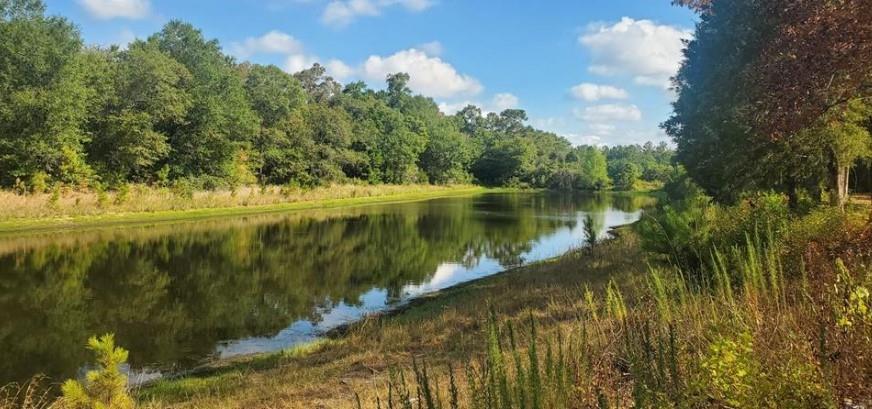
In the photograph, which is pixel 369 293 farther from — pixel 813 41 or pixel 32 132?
pixel 32 132

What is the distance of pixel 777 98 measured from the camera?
5.76 metres

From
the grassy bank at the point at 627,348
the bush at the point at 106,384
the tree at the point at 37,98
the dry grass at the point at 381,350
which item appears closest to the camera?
the grassy bank at the point at 627,348

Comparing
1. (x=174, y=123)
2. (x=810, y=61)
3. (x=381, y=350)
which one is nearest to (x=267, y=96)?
(x=174, y=123)

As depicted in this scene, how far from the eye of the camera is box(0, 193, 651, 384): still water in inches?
447

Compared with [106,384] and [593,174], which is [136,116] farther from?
[593,174]

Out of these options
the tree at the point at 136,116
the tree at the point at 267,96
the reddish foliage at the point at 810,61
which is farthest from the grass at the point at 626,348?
the tree at the point at 267,96

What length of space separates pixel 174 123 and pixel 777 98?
157 ft

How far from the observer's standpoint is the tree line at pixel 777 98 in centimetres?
517

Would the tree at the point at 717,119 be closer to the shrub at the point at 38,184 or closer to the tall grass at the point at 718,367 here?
the tall grass at the point at 718,367

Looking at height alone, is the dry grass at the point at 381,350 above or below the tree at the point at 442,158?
below

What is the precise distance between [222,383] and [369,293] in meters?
8.22

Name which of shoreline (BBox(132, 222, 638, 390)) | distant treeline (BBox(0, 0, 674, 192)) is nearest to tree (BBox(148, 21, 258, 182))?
distant treeline (BBox(0, 0, 674, 192))

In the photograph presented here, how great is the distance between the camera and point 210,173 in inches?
1866

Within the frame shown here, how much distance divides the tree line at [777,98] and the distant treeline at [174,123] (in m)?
33.1
